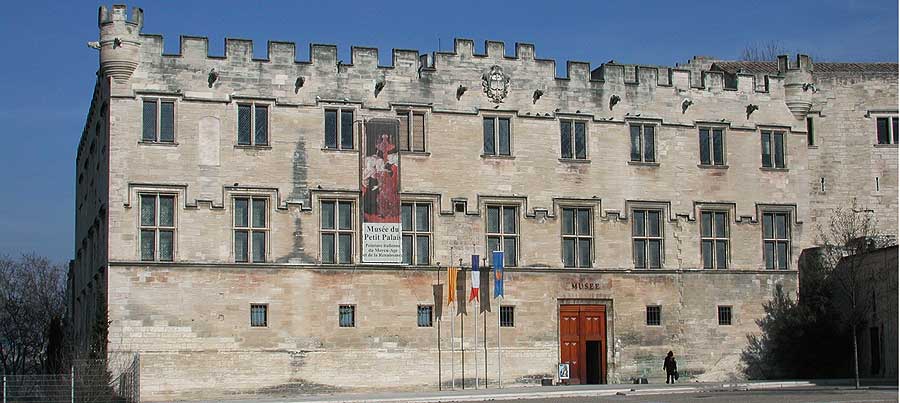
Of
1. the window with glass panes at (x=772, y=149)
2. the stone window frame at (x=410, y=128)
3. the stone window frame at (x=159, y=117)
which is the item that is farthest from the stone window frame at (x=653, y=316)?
the stone window frame at (x=159, y=117)

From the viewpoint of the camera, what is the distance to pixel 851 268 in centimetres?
4356

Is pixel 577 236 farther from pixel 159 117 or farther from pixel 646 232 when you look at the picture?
pixel 159 117

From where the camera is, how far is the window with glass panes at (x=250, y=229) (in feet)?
131

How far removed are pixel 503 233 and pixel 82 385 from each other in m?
14.9

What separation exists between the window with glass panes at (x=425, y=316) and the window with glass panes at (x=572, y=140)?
22.3 ft

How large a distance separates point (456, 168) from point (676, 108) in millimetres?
8318

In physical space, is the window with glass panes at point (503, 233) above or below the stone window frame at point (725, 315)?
above

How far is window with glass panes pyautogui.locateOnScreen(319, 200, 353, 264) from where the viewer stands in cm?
4084

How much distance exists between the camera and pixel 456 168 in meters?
42.3

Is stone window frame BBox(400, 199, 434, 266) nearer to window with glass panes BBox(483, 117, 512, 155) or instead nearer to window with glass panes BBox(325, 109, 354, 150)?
window with glass panes BBox(325, 109, 354, 150)

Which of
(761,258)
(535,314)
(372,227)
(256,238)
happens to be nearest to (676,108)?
(761,258)

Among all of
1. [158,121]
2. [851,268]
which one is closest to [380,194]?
[158,121]

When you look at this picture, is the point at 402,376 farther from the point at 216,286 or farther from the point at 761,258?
the point at 761,258

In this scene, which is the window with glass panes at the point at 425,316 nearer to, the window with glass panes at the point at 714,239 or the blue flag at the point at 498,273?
the blue flag at the point at 498,273
